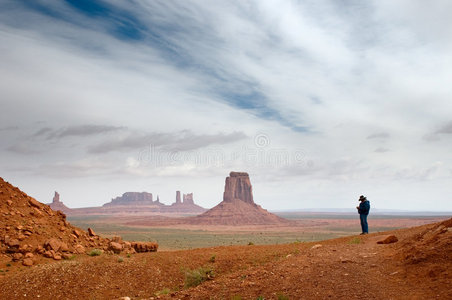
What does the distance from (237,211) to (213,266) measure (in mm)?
165911

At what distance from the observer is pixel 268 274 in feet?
38.8

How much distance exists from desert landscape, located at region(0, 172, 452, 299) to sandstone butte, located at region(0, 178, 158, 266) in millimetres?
57

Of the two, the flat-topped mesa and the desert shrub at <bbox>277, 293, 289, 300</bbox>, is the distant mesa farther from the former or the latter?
the desert shrub at <bbox>277, 293, 289, 300</bbox>

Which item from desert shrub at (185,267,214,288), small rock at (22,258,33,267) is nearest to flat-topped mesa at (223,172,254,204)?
small rock at (22,258,33,267)

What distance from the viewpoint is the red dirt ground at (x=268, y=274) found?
960cm

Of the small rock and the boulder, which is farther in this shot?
the boulder

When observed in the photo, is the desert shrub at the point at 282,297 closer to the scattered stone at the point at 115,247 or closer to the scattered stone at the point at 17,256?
the scattered stone at the point at 115,247

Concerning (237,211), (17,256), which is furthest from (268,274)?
(237,211)

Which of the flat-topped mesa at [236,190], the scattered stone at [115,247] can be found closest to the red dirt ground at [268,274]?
the scattered stone at [115,247]

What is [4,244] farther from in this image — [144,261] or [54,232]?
[144,261]

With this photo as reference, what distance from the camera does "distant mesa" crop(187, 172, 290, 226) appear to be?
555 ft

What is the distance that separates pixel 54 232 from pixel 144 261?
7.99 meters

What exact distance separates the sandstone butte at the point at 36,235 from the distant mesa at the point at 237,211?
142095mm

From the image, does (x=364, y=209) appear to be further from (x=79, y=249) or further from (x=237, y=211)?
(x=237, y=211)
